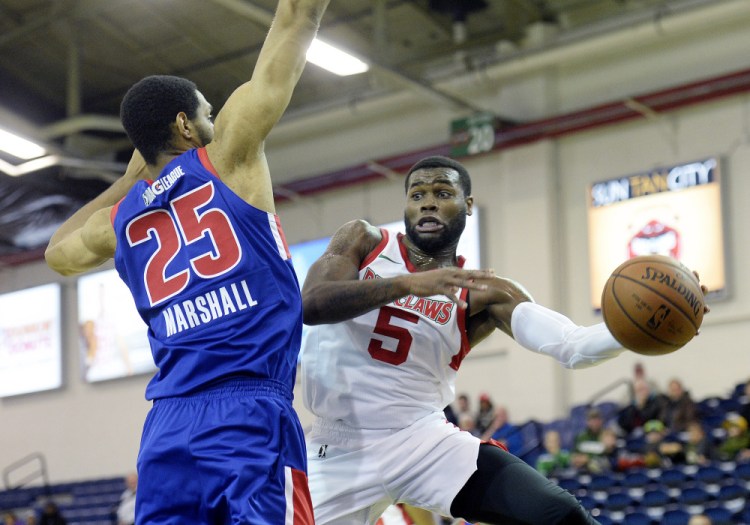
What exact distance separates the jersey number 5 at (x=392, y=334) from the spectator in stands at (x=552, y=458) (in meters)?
8.28

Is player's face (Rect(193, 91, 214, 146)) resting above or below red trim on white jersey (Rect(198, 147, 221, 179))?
above

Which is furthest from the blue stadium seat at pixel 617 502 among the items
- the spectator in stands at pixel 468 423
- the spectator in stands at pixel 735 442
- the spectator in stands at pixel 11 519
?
the spectator in stands at pixel 11 519

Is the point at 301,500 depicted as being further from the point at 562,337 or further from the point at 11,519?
the point at 11,519

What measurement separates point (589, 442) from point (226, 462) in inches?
412

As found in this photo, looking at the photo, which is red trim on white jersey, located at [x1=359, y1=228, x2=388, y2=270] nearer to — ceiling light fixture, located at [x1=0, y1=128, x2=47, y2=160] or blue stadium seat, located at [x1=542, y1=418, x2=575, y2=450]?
blue stadium seat, located at [x1=542, y1=418, x2=575, y2=450]

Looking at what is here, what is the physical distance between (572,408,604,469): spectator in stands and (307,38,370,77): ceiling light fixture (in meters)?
5.29

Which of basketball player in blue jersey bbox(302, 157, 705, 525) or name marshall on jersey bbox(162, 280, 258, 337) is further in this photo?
basketball player in blue jersey bbox(302, 157, 705, 525)

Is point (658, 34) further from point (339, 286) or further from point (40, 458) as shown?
point (40, 458)

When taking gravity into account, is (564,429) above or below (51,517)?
above

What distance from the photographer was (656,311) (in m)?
3.78

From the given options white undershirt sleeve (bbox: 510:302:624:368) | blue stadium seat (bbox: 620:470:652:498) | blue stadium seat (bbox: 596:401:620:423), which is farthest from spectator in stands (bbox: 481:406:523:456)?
white undershirt sleeve (bbox: 510:302:624:368)

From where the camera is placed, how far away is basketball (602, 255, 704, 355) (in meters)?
3.79

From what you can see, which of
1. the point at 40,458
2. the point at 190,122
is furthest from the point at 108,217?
the point at 40,458

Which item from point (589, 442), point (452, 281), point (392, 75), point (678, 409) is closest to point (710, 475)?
point (678, 409)
